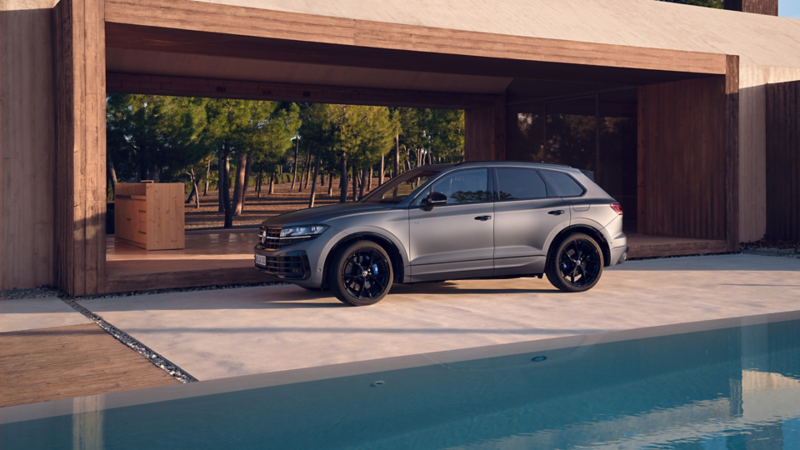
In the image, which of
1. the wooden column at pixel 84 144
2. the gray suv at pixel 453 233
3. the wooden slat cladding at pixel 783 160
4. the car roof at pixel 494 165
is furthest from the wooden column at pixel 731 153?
the wooden column at pixel 84 144

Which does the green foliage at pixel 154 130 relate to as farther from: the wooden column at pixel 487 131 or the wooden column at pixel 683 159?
the wooden column at pixel 683 159

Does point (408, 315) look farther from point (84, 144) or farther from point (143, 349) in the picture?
point (84, 144)

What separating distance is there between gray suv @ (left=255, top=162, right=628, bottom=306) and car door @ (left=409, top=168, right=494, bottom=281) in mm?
12

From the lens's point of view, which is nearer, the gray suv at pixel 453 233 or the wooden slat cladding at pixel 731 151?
the gray suv at pixel 453 233

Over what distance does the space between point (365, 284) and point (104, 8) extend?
4.71 m

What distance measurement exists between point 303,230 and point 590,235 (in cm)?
384

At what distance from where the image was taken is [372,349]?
664 centimetres

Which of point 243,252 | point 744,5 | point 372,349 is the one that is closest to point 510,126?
point 744,5

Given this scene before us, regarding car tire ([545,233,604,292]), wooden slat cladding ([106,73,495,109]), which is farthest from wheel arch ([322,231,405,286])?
wooden slat cladding ([106,73,495,109])

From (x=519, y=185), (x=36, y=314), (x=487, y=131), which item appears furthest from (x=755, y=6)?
(x=36, y=314)

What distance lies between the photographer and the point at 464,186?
956 cm

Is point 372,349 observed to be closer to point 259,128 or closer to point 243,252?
point 243,252

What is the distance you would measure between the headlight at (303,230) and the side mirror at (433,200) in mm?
1257

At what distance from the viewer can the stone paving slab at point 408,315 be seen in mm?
6625
